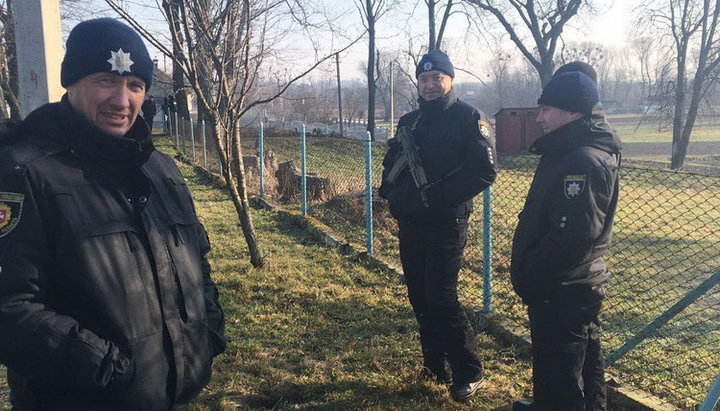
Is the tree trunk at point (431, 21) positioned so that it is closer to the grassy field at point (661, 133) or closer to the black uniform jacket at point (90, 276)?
the grassy field at point (661, 133)

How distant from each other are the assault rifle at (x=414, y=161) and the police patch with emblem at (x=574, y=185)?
0.99m

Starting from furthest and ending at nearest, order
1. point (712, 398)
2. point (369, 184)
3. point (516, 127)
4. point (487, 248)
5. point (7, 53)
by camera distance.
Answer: point (516, 127) < point (7, 53) < point (369, 184) < point (487, 248) < point (712, 398)

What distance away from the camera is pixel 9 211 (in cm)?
145

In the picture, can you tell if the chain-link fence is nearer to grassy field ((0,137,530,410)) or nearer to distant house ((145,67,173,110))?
grassy field ((0,137,530,410))

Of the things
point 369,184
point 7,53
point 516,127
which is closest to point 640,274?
point 369,184

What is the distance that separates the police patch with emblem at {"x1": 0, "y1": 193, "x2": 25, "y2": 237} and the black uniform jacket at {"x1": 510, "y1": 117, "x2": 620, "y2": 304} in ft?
6.62

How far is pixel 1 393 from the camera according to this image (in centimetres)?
338

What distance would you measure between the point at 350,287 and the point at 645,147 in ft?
113

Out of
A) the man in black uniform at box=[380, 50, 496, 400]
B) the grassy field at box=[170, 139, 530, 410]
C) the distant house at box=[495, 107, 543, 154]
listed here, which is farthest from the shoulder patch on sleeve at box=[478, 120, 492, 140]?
the distant house at box=[495, 107, 543, 154]

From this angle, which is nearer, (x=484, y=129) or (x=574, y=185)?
(x=574, y=185)

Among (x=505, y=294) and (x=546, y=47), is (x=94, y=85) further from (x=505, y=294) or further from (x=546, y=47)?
(x=546, y=47)

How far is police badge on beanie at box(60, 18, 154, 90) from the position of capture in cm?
171

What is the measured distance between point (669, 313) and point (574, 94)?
1646 mm

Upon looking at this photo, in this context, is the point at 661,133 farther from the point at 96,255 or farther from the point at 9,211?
the point at 9,211
